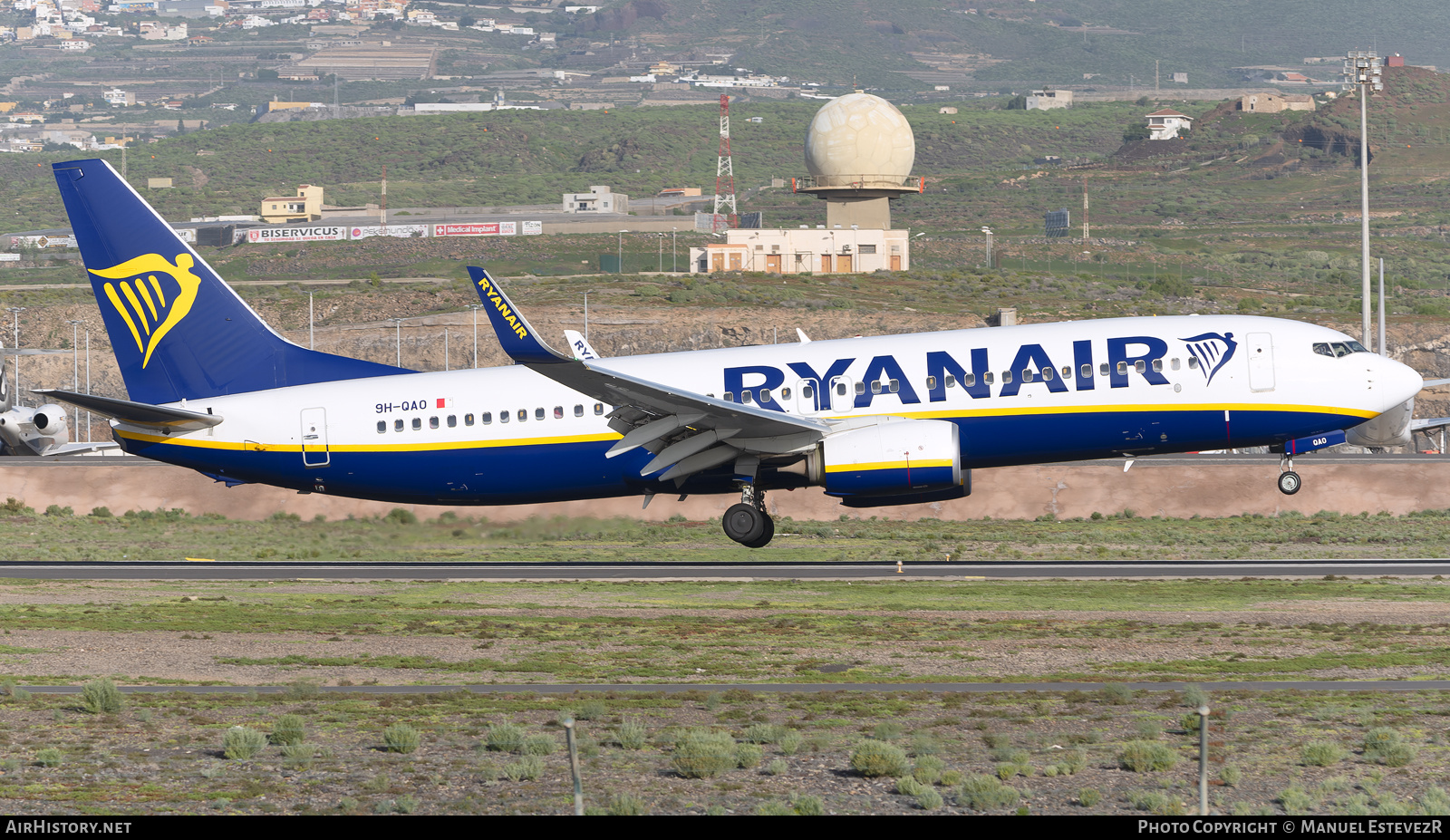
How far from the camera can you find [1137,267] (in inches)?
6762

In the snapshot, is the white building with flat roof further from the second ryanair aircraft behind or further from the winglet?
the winglet

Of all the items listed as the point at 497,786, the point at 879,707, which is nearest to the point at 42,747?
the point at 497,786

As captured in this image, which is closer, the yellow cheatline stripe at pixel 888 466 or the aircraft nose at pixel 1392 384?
the yellow cheatline stripe at pixel 888 466

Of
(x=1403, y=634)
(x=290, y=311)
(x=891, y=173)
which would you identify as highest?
(x=891, y=173)

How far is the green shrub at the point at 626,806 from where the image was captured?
1625 cm

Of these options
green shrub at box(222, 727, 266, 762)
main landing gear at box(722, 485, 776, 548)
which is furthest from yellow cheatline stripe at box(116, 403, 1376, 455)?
green shrub at box(222, 727, 266, 762)

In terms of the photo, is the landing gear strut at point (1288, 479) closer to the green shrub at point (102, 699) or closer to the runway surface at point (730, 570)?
the runway surface at point (730, 570)

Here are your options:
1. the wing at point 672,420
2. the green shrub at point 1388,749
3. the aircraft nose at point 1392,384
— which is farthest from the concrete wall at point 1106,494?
the green shrub at point 1388,749

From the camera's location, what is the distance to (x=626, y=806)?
1633 cm

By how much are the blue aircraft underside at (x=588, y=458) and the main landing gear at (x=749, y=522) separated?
1.82 feet

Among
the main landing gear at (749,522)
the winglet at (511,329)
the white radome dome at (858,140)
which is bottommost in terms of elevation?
the main landing gear at (749,522)

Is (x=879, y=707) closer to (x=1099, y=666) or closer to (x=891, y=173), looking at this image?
(x=1099, y=666)
